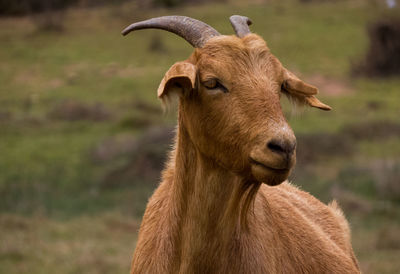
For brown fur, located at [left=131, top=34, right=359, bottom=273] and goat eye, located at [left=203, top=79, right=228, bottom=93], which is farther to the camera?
goat eye, located at [left=203, top=79, right=228, bottom=93]

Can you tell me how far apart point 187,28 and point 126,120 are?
19336 millimetres

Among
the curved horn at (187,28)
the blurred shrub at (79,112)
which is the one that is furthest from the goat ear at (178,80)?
the blurred shrub at (79,112)

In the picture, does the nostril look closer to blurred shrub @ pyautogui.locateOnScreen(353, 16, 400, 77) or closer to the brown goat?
the brown goat

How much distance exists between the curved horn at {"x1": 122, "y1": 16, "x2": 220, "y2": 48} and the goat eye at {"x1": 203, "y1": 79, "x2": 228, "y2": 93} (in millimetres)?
398

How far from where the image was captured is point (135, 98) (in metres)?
27.2

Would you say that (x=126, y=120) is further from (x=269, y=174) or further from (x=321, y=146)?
(x=269, y=174)

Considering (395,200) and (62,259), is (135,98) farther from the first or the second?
(62,259)

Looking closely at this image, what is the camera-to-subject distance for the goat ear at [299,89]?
4.88 metres

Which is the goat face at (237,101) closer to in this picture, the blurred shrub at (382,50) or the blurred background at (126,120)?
the blurred background at (126,120)

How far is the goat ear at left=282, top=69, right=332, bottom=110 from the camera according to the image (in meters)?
4.88

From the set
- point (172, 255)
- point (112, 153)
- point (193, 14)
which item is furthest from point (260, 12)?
point (172, 255)

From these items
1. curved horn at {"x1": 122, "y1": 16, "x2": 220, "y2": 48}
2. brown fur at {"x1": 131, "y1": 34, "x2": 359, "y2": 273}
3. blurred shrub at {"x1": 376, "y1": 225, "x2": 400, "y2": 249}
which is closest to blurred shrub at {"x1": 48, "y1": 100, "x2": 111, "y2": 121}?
blurred shrub at {"x1": 376, "y1": 225, "x2": 400, "y2": 249}

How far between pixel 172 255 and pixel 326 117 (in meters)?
19.9

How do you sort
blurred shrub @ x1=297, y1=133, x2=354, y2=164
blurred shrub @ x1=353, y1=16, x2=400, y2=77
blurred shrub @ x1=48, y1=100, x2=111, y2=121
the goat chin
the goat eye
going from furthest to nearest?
blurred shrub @ x1=353, y1=16, x2=400, y2=77, blurred shrub @ x1=48, y1=100, x2=111, y2=121, blurred shrub @ x1=297, y1=133, x2=354, y2=164, the goat eye, the goat chin
